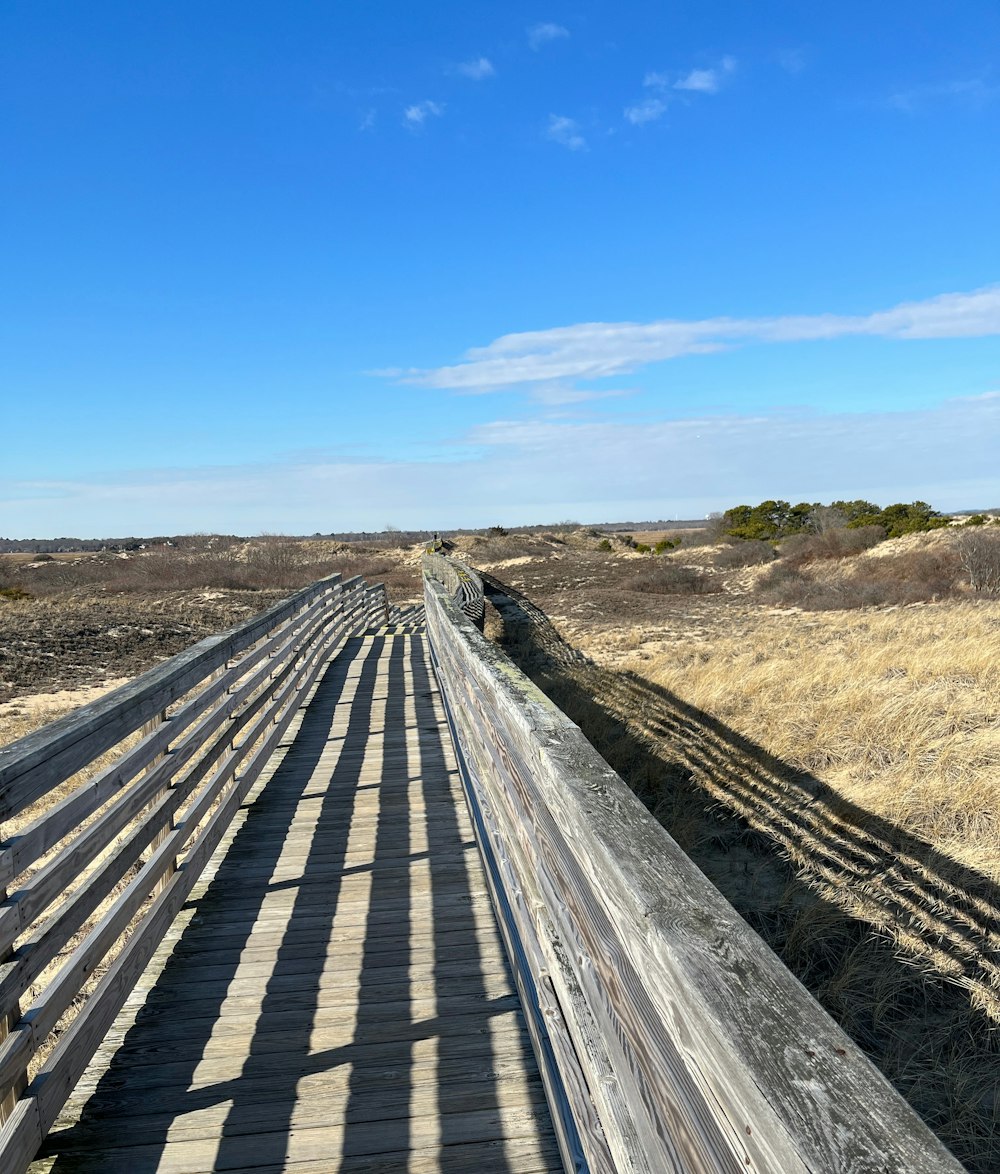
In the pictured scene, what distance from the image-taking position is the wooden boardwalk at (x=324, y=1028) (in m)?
2.50

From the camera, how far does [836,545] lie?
101 feet

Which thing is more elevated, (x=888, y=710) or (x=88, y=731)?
(x=88, y=731)

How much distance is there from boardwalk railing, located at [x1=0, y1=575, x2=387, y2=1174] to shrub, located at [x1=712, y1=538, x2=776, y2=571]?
103ft

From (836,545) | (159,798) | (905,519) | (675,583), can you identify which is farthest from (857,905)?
(905,519)

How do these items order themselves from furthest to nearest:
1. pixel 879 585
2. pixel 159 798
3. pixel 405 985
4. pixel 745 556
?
pixel 745 556 < pixel 879 585 < pixel 159 798 < pixel 405 985

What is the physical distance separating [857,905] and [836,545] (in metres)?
27.5

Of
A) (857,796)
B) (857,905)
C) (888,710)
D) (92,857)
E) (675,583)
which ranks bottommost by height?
(857,905)

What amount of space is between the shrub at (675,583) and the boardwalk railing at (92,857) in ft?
76.6

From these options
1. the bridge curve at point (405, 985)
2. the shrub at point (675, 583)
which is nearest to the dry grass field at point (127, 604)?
the bridge curve at point (405, 985)

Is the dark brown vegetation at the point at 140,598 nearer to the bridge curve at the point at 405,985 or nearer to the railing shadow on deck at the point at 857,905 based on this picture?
the railing shadow on deck at the point at 857,905

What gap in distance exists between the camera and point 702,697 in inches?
434

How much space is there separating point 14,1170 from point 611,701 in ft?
31.7

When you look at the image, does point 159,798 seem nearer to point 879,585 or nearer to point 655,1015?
point 655,1015

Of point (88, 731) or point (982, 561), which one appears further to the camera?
point (982, 561)
